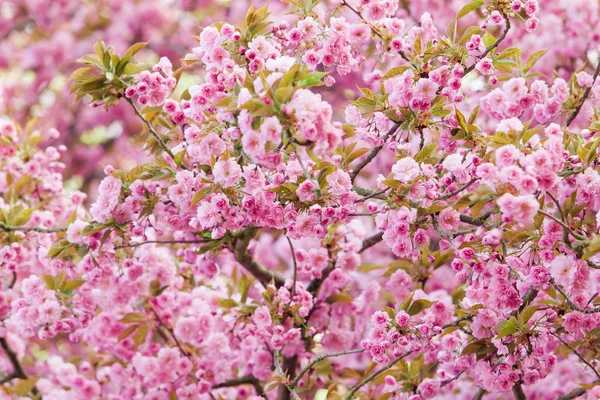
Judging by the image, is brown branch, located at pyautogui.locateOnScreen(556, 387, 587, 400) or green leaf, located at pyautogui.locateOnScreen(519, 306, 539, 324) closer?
green leaf, located at pyautogui.locateOnScreen(519, 306, 539, 324)

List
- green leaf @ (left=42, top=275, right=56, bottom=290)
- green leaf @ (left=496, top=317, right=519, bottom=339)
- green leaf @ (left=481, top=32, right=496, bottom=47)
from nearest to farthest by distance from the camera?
green leaf @ (left=496, top=317, right=519, bottom=339)
green leaf @ (left=481, top=32, right=496, bottom=47)
green leaf @ (left=42, top=275, right=56, bottom=290)

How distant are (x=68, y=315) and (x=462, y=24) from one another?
125 inches

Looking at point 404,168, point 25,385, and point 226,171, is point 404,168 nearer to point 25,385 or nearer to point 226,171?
point 226,171

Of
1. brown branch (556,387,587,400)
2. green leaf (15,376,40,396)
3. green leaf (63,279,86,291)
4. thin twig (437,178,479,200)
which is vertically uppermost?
thin twig (437,178,479,200)

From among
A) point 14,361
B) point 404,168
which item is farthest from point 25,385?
point 404,168

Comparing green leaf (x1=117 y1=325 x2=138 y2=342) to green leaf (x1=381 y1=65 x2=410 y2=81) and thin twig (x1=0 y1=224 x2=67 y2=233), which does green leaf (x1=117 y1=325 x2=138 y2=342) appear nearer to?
thin twig (x1=0 y1=224 x2=67 y2=233)

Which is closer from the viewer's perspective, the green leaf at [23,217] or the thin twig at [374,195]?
the thin twig at [374,195]

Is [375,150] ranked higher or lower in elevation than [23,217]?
higher

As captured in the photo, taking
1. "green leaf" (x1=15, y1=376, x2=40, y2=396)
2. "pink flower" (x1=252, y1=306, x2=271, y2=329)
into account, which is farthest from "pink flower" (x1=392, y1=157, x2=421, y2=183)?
"green leaf" (x1=15, y1=376, x2=40, y2=396)

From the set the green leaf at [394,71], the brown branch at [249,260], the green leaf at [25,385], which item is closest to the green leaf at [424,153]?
the green leaf at [394,71]

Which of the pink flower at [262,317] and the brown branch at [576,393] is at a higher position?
the pink flower at [262,317]

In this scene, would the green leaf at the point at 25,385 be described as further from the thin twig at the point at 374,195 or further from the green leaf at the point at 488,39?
the green leaf at the point at 488,39

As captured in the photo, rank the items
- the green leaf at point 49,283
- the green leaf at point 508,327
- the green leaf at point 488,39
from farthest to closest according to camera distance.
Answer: the green leaf at point 49,283, the green leaf at point 488,39, the green leaf at point 508,327

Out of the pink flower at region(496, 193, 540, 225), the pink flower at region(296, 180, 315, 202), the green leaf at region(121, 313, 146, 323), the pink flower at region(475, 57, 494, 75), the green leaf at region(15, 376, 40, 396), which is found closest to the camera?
the pink flower at region(496, 193, 540, 225)
